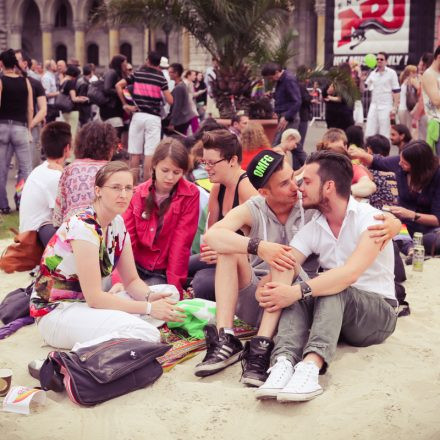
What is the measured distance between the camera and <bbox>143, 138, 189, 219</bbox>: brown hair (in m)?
4.64

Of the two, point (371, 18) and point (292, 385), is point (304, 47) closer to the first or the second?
point (371, 18)

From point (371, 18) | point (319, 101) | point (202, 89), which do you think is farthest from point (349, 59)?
point (202, 89)

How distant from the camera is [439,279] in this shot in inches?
218

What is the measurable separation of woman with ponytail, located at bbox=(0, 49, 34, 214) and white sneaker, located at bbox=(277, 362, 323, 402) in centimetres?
584

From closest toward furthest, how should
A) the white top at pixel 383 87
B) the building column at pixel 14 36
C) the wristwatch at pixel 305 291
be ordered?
the wristwatch at pixel 305 291, the white top at pixel 383 87, the building column at pixel 14 36

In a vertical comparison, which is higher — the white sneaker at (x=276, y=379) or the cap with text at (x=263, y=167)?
the cap with text at (x=263, y=167)

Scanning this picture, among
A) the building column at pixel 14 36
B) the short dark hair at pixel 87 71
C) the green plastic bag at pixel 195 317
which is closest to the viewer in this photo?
the green plastic bag at pixel 195 317

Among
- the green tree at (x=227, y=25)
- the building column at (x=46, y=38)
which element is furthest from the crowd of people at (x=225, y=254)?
the building column at (x=46, y=38)

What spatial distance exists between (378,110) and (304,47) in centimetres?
2409

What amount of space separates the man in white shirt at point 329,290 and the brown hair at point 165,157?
1.08 m

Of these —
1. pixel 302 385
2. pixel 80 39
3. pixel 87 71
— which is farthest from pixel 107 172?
pixel 80 39

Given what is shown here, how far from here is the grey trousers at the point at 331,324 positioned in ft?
11.3

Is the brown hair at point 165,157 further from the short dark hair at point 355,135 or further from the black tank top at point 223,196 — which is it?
the short dark hair at point 355,135

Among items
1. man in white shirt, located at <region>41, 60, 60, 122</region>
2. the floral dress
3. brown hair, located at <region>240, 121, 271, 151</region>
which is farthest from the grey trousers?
man in white shirt, located at <region>41, 60, 60, 122</region>
